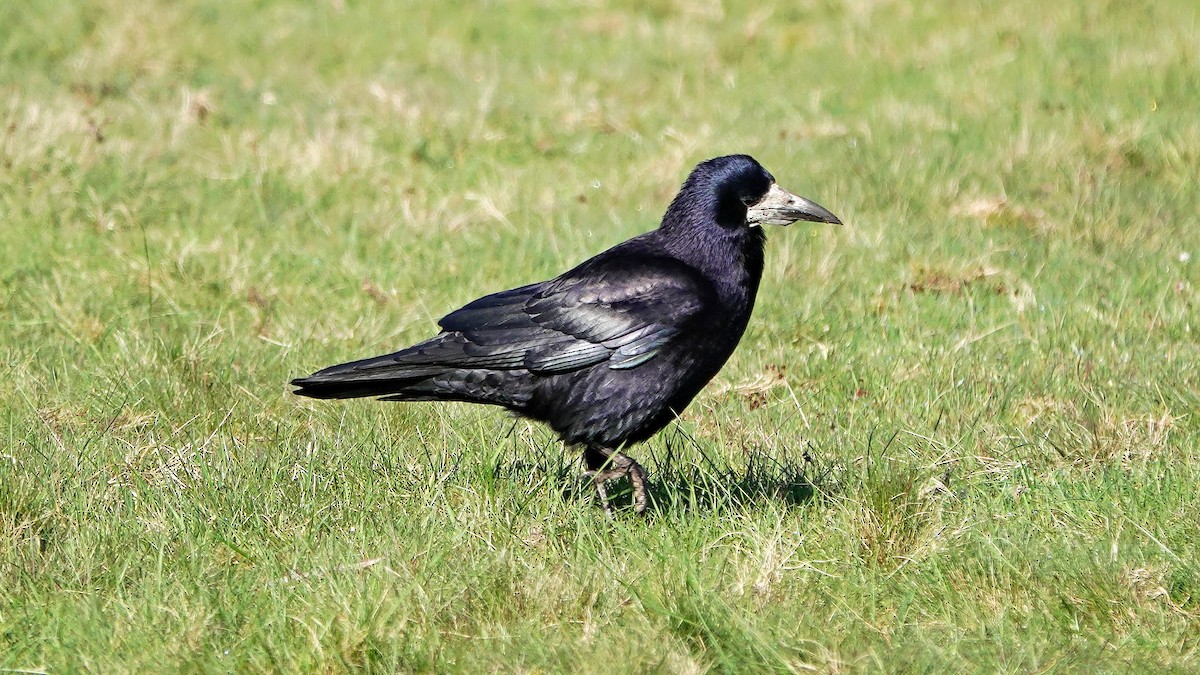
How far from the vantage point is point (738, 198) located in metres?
5.16

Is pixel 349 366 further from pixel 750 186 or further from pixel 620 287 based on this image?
pixel 750 186

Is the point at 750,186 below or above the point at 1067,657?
above

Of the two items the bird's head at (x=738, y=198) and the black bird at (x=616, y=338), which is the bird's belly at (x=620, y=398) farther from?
the bird's head at (x=738, y=198)

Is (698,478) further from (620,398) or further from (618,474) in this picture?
(620,398)

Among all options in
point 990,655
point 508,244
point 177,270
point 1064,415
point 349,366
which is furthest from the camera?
point 508,244

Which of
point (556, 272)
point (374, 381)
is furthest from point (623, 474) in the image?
point (556, 272)

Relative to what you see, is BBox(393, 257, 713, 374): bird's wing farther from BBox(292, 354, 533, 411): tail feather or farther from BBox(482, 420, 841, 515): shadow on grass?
BBox(482, 420, 841, 515): shadow on grass

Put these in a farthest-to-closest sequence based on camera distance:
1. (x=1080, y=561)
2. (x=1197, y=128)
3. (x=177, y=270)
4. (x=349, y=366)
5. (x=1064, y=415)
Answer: (x=1197, y=128), (x=177, y=270), (x=1064, y=415), (x=349, y=366), (x=1080, y=561)

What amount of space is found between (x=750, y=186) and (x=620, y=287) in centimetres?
62

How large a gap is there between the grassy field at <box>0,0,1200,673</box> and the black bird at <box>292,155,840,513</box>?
196 millimetres

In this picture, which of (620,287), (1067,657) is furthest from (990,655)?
(620,287)

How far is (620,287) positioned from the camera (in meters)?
5.00

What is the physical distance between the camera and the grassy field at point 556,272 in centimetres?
368

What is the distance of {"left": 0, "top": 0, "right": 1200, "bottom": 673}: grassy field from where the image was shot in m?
3.68
